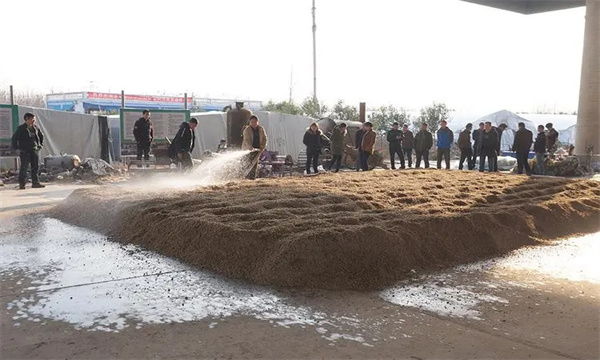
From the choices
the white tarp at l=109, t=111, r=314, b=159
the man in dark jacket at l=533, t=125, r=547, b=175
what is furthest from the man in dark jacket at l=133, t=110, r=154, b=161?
the man in dark jacket at l=533, t=125, r=547, b=175

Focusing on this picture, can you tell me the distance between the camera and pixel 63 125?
16.1 metres

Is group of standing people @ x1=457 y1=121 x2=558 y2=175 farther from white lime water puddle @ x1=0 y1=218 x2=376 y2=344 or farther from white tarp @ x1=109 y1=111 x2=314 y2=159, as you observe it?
white lime water puddle @ x1=0 y1=218 x2=376 y2=344

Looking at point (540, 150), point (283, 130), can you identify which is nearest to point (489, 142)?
point (540, 150)

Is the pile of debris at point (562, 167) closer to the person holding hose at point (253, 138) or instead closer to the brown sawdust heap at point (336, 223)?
the brown sawdust heap at point (336, 223)

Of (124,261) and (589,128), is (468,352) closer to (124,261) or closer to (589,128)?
(124,261)

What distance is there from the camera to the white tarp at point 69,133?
15672mm

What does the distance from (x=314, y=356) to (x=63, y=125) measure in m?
15.0

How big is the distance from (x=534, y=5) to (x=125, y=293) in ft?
71.9

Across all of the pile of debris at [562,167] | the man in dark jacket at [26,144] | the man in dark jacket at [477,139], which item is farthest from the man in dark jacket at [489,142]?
the man in dark jacket at [26,144]

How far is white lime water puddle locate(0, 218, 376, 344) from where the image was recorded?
3.56 meters

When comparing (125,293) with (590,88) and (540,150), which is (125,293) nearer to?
(540,150)

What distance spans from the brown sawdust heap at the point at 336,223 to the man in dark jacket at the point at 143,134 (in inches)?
235

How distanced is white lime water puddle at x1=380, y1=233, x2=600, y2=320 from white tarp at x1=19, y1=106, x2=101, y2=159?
13.6 m

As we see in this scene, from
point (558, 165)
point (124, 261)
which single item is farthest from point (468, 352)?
point (558, 165)
